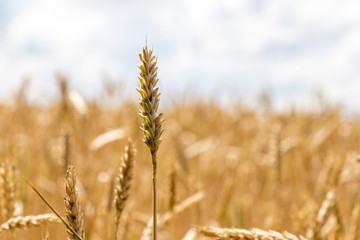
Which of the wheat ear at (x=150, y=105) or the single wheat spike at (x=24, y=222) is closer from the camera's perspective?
the wheat ear at (x=150, y=105)

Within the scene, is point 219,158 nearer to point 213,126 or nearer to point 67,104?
point 213,126

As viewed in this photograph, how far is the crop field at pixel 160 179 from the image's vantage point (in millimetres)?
705

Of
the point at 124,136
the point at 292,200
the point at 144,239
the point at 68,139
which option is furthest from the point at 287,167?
the point at 144,239

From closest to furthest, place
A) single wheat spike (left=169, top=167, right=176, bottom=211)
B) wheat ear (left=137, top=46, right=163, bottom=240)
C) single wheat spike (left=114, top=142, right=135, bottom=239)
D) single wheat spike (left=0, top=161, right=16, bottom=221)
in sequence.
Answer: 1. wheat ear (left=137, top=46, right=163, bottom=240)
2. single wheat spike (left=114, top=142, right=135, bottom=239)
3. single wheat spike (left=0, top=161, right=16, bottom=221)
4. single wheat spike (left=169, top=167, right=176, bottom=211)

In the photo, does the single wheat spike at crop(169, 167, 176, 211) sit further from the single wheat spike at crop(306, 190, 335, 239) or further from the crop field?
the single wheat spike at crop(306, 190, 335, 239)

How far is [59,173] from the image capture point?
195 cm

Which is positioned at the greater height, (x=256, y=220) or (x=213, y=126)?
(x=213, y=126)

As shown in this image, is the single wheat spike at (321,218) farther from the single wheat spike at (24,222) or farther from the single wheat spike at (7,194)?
the single wheat spike at (7,194)

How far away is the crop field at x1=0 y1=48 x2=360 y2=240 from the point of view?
2.31 feet

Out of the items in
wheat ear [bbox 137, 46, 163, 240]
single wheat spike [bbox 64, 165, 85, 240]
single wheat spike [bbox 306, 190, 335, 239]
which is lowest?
single wheat spike [bbox 306, 190, 335, 239]

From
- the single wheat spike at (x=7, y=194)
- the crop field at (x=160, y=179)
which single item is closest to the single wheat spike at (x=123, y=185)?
the crop field at (x=160, y=179)

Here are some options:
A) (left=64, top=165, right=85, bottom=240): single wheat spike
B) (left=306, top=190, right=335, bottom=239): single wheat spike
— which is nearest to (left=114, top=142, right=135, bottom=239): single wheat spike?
(left=64, top=165, right=85, bottom=240): single wheat spike

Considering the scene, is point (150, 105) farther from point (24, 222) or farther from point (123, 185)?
point (24, 222)

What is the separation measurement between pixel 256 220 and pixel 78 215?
2.05 meters
